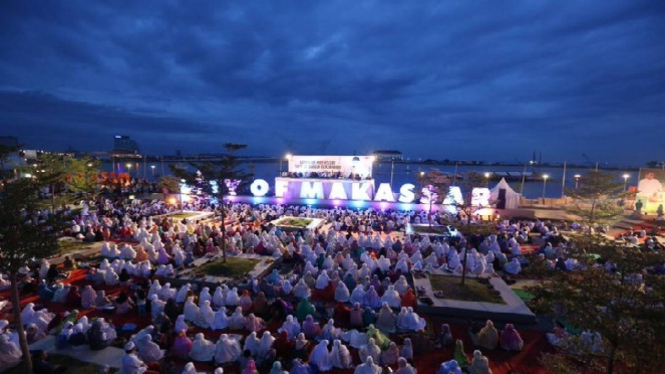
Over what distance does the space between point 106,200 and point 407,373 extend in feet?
129

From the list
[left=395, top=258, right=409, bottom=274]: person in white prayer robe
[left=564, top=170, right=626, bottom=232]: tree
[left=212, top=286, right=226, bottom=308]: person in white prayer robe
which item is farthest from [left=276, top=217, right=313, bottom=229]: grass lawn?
[left=564, top=170, right=626, bottom=232]: tree

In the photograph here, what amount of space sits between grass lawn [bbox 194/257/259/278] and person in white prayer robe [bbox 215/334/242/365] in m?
6.05

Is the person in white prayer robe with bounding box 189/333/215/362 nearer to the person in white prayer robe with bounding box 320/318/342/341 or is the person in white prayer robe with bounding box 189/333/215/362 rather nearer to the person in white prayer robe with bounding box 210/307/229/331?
the person in white prayer robe with bounding box 210/307/229/331

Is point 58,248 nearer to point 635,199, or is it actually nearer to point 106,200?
point 106,200

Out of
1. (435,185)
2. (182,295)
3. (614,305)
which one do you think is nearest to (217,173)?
(182,295)

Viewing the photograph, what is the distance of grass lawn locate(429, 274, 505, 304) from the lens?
1327cm

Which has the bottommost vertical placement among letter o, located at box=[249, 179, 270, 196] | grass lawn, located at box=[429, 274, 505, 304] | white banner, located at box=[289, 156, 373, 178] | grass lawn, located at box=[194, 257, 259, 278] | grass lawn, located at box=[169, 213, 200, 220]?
grass lawn, located at box=[194, 257, 259, 278]

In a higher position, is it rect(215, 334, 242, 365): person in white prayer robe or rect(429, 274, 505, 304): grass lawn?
rect(429, 274, 505, 304): grass lawn

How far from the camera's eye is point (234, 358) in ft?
31.2

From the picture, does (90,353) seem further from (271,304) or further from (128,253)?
(128,253)

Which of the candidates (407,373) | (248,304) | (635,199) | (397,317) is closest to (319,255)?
(248,304)

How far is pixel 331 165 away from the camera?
3788 centimetres

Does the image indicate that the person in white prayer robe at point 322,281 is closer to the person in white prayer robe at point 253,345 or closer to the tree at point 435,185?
the person in white prayer robe at point 253,345

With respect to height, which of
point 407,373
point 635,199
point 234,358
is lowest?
point 234,358
